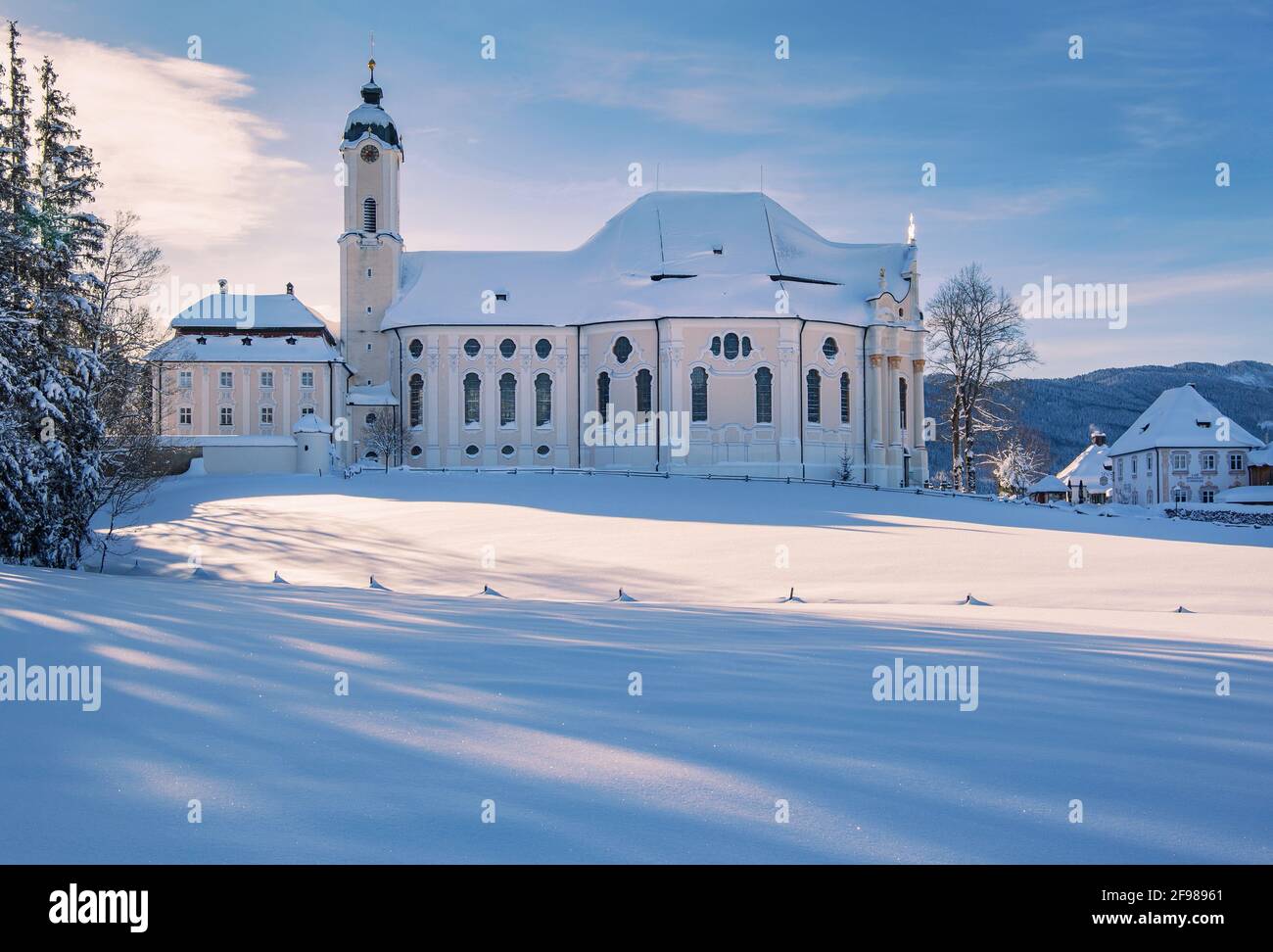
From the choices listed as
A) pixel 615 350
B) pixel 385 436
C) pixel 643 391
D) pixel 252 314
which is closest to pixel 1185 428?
pixel 643 391

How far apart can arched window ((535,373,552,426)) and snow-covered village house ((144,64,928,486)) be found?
0.11m

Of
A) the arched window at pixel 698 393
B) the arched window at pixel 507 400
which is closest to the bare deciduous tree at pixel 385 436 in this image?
the arched window at pixel 507 400

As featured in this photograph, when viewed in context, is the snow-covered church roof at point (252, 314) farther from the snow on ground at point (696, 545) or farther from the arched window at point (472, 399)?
the snow on ground at point (696, 545)

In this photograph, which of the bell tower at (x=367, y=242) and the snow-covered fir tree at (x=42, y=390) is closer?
the snow-covered fir tree at (x=42, y=390)

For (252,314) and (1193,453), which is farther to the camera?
(1193,453)

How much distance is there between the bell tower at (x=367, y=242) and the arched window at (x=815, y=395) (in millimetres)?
24609

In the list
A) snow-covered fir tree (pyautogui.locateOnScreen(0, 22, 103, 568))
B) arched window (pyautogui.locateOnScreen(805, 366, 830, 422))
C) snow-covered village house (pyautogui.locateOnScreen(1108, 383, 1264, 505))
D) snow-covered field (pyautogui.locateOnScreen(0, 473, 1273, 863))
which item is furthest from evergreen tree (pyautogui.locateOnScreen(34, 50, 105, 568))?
snow-covered village house (pyautogui.locateOnScreen(1108, 383, 1264, 505))

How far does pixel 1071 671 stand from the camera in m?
8.34

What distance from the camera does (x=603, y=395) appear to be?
55.6 meters

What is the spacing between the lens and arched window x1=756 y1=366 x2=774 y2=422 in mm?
52809

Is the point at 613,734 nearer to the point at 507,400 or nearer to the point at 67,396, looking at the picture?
the point at 67,396

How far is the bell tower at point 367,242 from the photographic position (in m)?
58.5

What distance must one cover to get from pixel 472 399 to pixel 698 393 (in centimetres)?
1314
